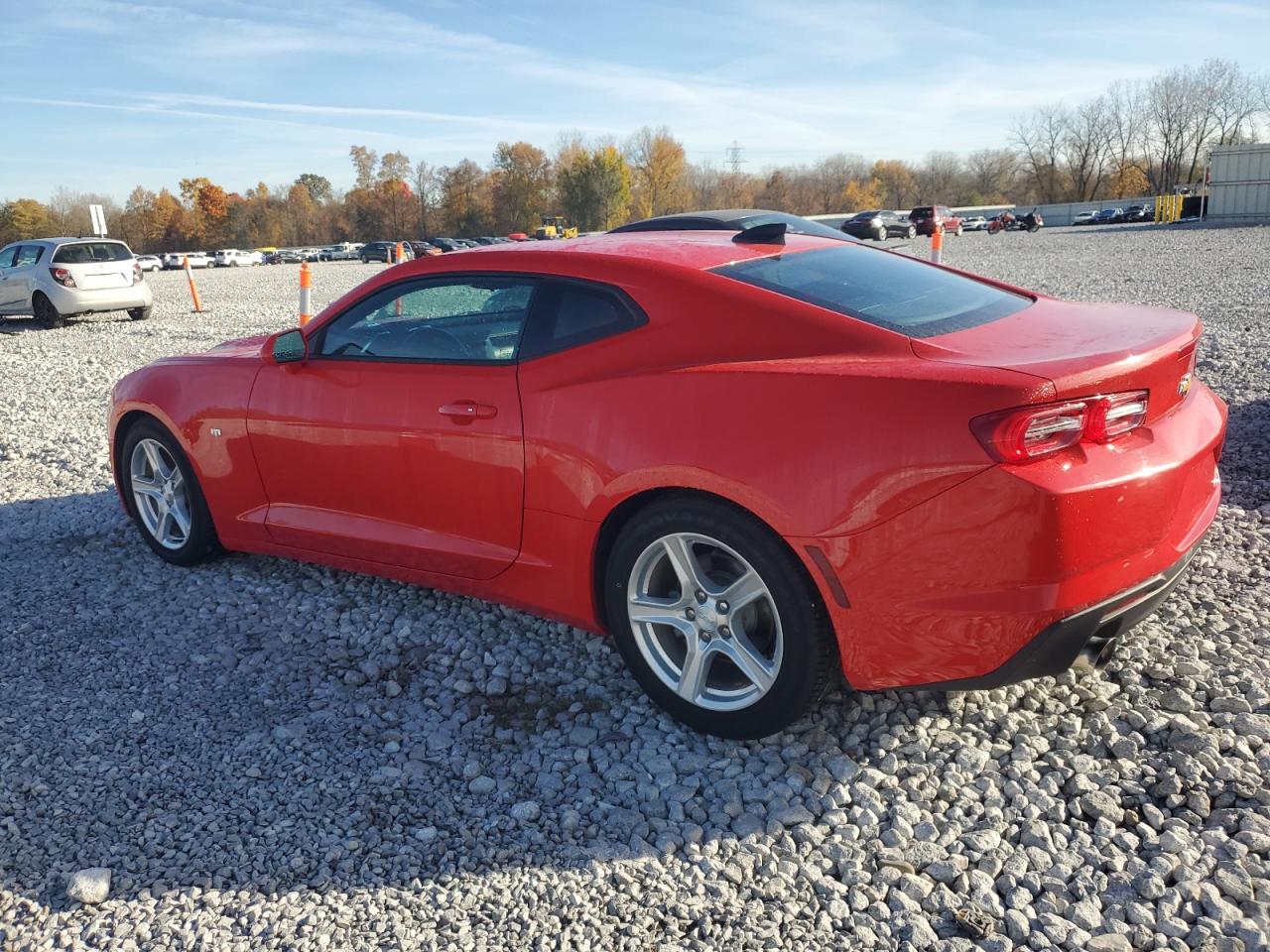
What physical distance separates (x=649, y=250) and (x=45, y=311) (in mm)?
16973

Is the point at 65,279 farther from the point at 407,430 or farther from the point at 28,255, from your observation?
the point at 407,430

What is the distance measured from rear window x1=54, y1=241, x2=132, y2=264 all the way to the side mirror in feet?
48.3

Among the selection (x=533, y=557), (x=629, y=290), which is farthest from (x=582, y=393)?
(x=533, y=557)

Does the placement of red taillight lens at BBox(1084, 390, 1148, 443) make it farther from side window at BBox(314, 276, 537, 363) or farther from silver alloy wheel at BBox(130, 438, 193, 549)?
silver alloy wheel at BBox(130, 438, 193, 549)

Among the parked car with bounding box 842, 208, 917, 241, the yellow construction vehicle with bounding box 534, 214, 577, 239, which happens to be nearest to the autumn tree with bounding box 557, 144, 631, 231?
the yellow construction vehicle with bounding box 534, 214, 577, 239

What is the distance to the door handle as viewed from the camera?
11.1 ft

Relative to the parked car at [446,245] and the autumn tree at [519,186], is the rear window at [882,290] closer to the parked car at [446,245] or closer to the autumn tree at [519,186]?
the parked car at [446,245]

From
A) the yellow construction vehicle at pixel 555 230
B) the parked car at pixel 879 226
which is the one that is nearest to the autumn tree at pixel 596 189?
the yellow construction vehicle at pixel 555 230

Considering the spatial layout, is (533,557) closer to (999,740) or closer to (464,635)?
(464,635)

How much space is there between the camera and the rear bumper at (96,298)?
16422 millimetres

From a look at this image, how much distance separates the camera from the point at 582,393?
3.15 m

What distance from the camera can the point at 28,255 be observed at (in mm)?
16797

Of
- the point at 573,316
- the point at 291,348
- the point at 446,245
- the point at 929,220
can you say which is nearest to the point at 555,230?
Result: the point at 446,245

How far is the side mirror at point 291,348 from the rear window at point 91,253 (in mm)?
14725
